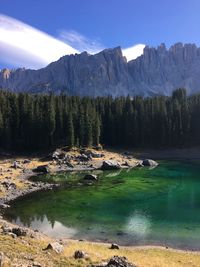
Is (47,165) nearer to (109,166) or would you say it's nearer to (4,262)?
(109,166)

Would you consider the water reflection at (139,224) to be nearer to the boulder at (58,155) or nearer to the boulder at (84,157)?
the boulder at (58,155)

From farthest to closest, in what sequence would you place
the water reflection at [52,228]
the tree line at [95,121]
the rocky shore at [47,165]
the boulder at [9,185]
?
the tree line at [95,121] < the rocky shore at [47,165] < the boulder at [9,185] < the water reflection at [52,228]

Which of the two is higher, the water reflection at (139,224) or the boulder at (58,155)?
the boulder at (58,155)

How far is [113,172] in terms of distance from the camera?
110 m

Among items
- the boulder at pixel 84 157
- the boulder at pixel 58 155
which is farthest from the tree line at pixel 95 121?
the boulder at pixel 58 155

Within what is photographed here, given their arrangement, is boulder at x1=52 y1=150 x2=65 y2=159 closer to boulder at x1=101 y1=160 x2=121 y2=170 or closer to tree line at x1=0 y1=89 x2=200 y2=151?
tree line at x1=0 y1=89 x2=200 y2=151

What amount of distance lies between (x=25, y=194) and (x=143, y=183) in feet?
93.5

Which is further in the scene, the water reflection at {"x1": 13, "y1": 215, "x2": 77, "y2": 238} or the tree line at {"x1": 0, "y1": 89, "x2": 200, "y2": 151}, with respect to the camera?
the tree line at {"x1": 0, "y1": 89, "x2": 200, "y2": 151}

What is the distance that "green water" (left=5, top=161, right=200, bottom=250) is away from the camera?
5216 centimetres

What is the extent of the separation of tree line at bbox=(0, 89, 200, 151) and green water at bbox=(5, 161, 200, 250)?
37238mm

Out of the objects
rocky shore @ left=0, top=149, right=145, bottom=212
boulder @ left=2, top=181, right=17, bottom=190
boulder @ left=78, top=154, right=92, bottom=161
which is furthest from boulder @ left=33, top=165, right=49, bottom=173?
boulder @ left=2, top=181, right=17, bottom=190

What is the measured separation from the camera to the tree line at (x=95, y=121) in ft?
441

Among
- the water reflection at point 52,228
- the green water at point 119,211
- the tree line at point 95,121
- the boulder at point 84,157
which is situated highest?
the tree line at point 95,121

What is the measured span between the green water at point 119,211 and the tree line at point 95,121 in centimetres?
3724
